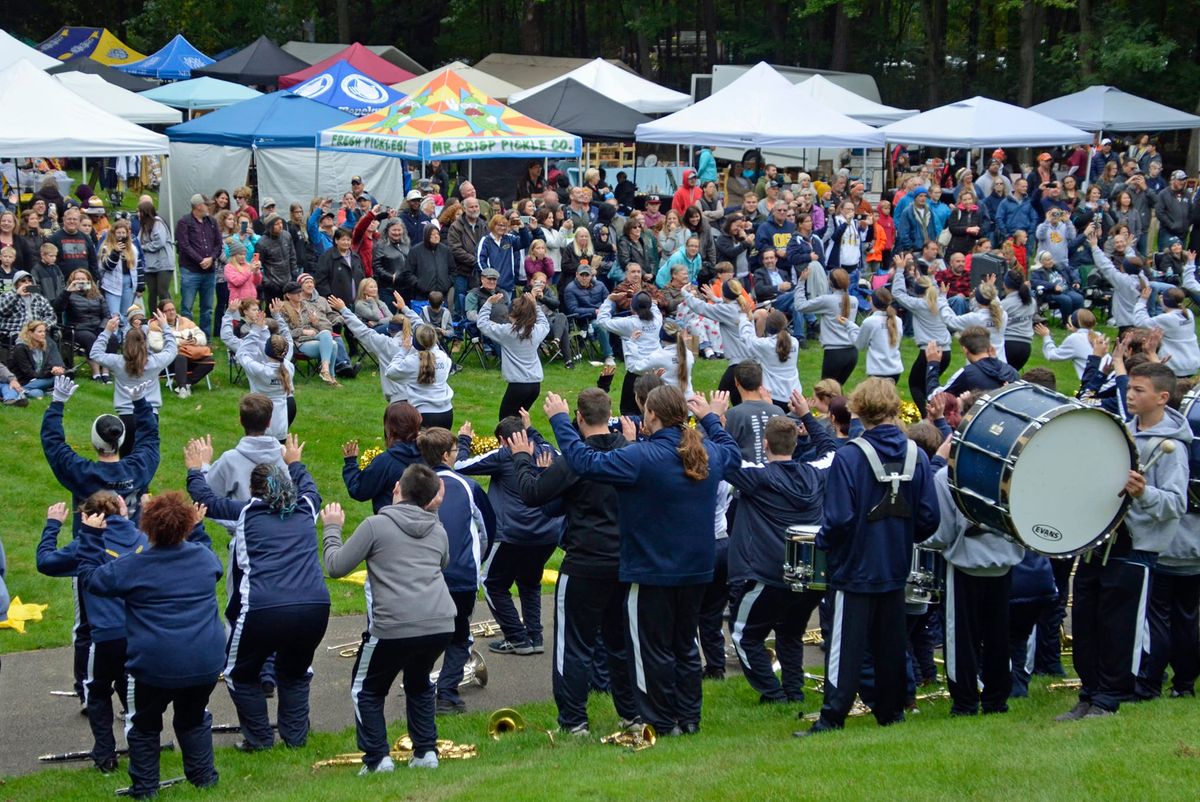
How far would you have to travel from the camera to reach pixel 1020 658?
8391 mm

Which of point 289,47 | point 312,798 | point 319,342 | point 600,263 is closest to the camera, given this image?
point 312,798

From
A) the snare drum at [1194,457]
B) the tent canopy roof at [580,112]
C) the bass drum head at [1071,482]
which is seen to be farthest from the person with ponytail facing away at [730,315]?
the tent canopy roof at [580,112]

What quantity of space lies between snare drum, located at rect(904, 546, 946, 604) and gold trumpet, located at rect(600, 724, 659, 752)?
4.84ft

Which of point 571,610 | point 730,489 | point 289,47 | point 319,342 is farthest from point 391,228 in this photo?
point 289,47

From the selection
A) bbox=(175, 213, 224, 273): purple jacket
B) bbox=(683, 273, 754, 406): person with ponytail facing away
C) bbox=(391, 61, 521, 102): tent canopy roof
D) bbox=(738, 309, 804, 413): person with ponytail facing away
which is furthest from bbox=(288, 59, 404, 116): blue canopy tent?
bbox=(738, 309, 804, 413): person with ponytail facing away

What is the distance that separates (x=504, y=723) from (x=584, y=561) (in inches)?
46.1

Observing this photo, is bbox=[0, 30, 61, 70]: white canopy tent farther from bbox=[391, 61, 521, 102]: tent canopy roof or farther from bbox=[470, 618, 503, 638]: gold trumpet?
bbox=[470, 618, 503, 638]: gold trumpet

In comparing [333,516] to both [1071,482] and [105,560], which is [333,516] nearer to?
[105,560]

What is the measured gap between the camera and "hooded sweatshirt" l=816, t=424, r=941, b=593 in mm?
7148

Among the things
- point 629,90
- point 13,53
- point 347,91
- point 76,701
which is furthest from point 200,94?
point 76,701

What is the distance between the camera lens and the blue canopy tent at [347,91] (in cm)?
2527

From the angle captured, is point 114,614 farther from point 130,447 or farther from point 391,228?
point 391,228

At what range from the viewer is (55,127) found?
1714cm

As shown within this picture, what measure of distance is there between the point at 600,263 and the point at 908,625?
1118cm
